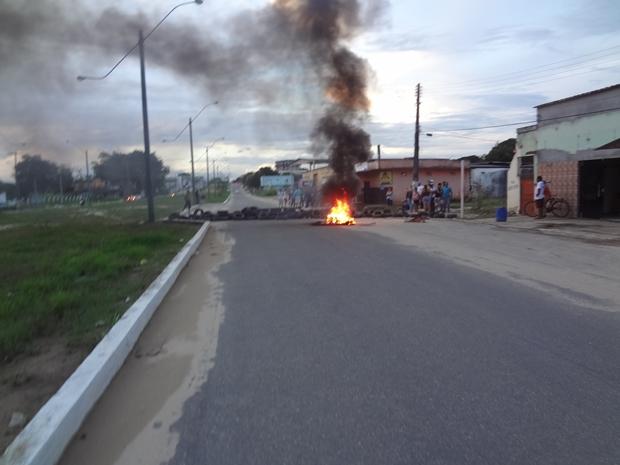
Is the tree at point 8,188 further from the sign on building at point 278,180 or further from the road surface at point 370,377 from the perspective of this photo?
the road surface at point 370,377

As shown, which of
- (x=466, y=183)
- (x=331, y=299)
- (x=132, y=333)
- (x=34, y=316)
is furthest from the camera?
(x=466, y=183)

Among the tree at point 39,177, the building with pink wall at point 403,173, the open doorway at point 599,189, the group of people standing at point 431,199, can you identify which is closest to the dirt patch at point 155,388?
the open doorway at point 599,189

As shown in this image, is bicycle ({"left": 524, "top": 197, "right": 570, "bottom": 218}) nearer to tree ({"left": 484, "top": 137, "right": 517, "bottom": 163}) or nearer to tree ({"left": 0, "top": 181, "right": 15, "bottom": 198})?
tree ({"left": 484, "top": 137, "right": 517, "bottom": 163})

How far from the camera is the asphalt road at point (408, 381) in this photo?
3090 millimetres

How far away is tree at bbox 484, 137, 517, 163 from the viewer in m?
60.1

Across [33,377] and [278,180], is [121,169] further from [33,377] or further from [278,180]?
[33,377]

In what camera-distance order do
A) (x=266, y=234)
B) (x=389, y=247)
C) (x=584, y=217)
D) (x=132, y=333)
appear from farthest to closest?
(x=584, y=217) → (x=266, y=234) → (x=389, y=247) → (x=132, y=333)

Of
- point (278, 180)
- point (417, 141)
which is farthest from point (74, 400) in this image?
point (278, 180)

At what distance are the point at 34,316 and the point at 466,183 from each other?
3736 cm

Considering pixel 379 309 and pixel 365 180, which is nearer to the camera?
pixel 379 309

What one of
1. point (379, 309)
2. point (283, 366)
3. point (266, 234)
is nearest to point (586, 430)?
point (283, 366)

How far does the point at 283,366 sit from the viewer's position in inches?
176

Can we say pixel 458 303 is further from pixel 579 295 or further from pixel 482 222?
pixel 482 222

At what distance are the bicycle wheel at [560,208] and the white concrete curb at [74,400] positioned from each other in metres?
17.7
